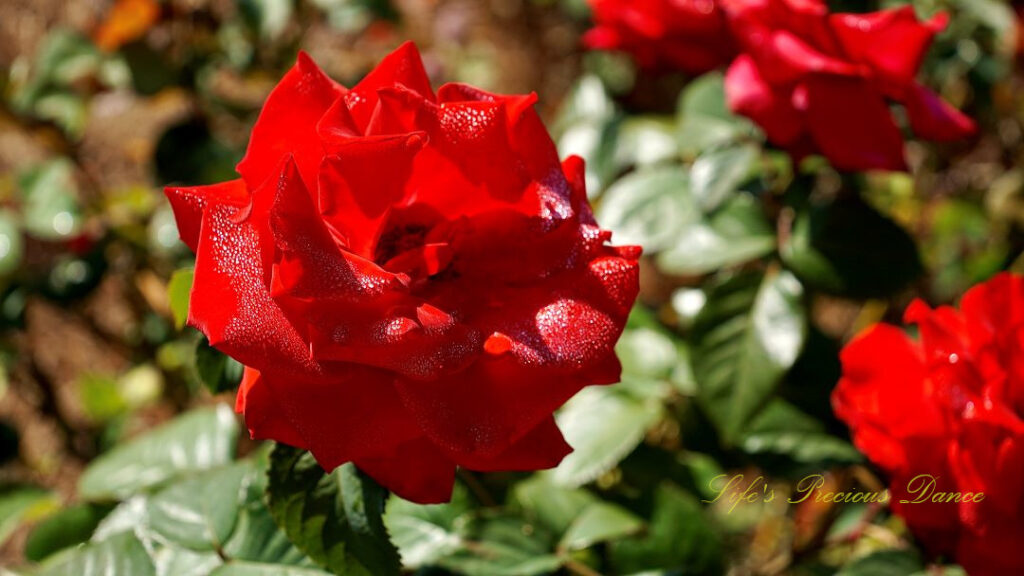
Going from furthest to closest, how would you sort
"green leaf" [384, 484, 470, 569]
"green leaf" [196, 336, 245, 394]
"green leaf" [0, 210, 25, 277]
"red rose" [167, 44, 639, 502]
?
"green leaf" [0, 210, 25, 277] → "green leaf" [384, 484, 470, 569] → "green leaf" [196, 336, 245, 394] → "red rose" [167, 44, 639, 502]

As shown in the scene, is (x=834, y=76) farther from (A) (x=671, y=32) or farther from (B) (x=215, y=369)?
(B) (x=215, y=369)

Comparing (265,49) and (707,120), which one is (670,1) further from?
(265,49)

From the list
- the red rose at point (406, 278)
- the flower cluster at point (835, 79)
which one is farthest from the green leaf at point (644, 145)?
the red rose at point (406, 278)

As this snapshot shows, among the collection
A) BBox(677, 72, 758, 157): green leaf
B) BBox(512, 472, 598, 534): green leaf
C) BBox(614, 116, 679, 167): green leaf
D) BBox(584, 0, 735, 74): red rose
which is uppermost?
BBox(584, 0, 735, 74): red rose

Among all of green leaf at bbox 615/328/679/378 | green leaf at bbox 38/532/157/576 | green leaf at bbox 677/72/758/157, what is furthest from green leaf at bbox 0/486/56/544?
green leaf at bbox 677/72/758/157

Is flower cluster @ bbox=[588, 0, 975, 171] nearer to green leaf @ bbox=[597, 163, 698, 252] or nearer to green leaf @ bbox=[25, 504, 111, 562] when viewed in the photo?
green leaf @ bbox=[597, 163, 698, 252]

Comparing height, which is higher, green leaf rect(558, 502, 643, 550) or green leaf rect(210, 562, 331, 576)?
green leaf rect(210, 562, 331, 576)

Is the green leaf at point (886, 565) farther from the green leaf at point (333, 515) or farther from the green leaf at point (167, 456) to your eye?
the green leaf at point (167, 456)
